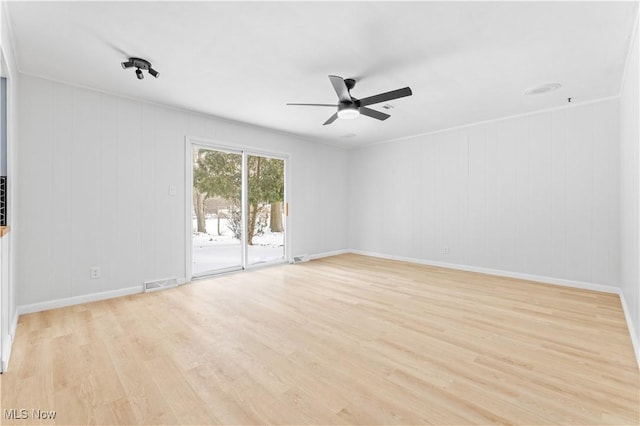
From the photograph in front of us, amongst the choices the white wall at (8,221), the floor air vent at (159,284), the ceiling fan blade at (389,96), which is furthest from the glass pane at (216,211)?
the ceiling fan blade at (389,96)

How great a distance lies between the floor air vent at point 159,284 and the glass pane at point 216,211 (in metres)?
0.46

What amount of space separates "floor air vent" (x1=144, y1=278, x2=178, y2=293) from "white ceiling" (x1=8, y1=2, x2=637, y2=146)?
95.9 inches

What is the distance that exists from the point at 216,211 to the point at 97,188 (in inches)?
65.5

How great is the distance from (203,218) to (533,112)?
531 centimetres

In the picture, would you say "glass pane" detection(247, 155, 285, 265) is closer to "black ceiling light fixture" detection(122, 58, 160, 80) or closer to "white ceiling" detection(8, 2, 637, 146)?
"white ceiling" detection(8, 2, 637, 146)

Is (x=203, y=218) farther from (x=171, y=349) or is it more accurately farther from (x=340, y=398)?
(x=340, y=398)

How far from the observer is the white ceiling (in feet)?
7.14

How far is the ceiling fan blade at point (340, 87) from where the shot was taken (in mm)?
A: 2805

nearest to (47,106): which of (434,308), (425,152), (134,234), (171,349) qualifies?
(134,234)

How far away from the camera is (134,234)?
3.94 meters

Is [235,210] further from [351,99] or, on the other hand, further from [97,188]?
[351,99]

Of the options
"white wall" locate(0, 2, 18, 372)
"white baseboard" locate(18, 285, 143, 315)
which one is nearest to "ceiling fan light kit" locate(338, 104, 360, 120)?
"white wall" locate(0, 2, 18, 372)

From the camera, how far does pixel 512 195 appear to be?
4762 mm

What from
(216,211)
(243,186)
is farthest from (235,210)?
(243,186)
